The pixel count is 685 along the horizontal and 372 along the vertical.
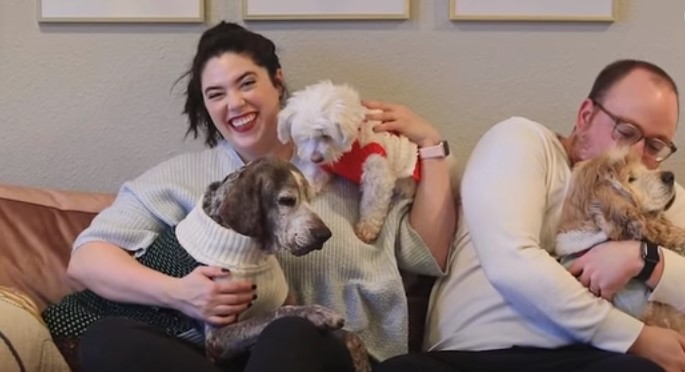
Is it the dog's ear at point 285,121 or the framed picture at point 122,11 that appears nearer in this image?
the dog's ear at point 285,121

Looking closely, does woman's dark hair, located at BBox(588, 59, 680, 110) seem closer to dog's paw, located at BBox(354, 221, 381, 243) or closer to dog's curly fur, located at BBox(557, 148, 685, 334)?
dog's curly fur, located at BBox(557, 148, 685, 334)

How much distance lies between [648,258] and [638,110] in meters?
0.33

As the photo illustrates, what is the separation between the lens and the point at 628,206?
168 cm

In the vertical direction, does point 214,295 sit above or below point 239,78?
below

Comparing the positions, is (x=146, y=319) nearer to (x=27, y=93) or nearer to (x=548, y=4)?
(x=27, y=93)

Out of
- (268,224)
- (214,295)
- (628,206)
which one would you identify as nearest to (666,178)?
(628,206)

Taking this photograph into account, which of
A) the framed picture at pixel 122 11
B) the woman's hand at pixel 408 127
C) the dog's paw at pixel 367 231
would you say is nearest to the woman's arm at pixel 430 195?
the woman's hand at pixel 408 127

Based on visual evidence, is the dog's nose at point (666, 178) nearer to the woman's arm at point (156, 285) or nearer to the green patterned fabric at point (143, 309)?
the woman's arm at point (156, 285)

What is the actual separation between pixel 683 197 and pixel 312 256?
0.87 meters

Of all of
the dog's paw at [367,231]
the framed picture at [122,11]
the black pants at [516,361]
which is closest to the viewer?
the black pants at [516,361]

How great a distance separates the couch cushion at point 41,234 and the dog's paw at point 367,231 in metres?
0.69

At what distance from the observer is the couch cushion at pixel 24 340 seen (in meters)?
1.60

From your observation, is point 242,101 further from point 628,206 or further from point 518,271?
point 628,206

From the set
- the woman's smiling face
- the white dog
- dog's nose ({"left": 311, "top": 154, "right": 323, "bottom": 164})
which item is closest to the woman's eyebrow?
Result: the woman's smiling face
